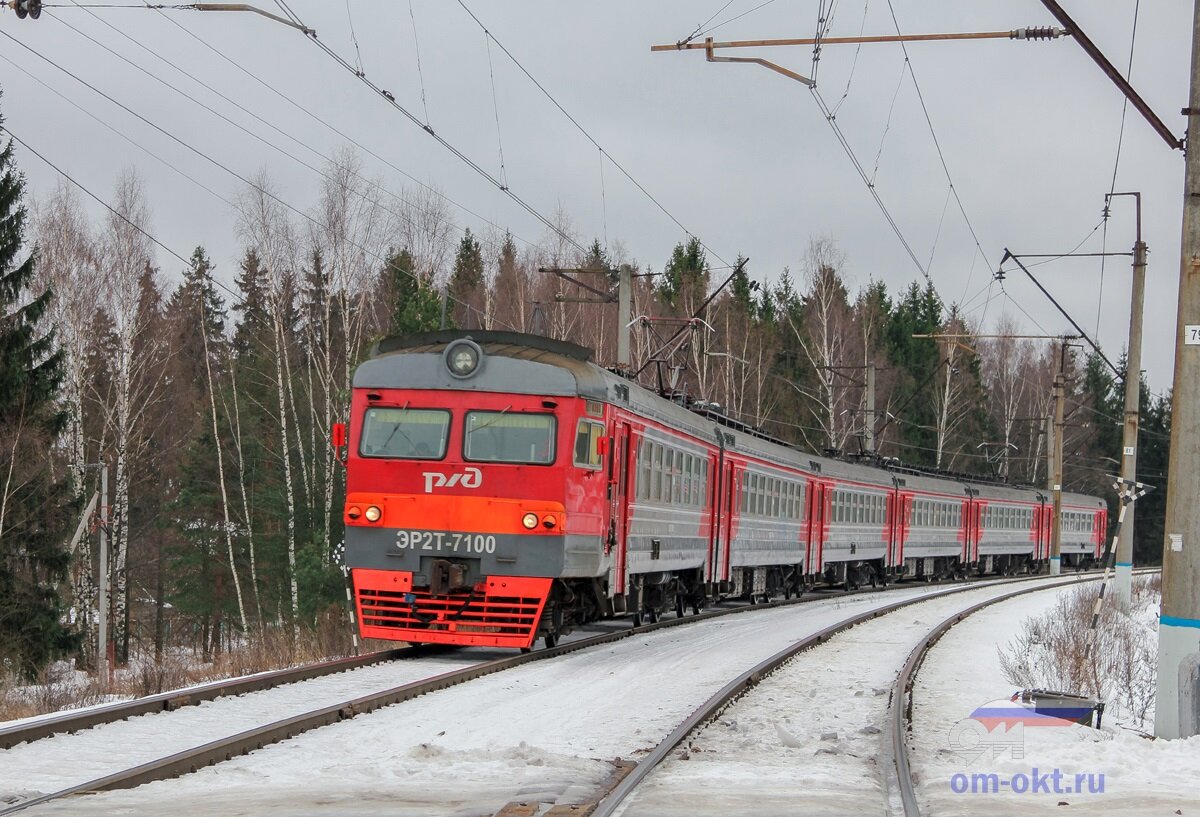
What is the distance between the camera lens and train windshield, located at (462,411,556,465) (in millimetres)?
13617

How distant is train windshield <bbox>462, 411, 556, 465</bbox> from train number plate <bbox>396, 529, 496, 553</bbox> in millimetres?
734

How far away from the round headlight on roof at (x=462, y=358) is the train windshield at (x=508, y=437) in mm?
394

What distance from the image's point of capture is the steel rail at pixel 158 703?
835cm

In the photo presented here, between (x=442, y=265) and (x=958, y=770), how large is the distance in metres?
40.7

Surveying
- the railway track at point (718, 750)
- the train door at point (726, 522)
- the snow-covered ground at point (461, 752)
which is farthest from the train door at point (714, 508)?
the snow-covered ground at point (461, 752)

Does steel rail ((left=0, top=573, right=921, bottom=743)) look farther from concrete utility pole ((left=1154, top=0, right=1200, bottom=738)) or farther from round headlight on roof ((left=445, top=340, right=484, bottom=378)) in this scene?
concrete utility pole ((left=1154, top=0, right=1200, bottom=738))

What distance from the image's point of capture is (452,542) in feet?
44.0

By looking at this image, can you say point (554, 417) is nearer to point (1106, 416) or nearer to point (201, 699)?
point (201, 699)

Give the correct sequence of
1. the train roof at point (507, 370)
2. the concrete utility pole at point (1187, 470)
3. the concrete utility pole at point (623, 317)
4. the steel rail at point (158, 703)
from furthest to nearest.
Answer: the concrete utility pole at point (623, 317) < the train roof at point (507, 370) < the concrete utility pole at point (1187, 470) < the steel rail at point (158, 703)

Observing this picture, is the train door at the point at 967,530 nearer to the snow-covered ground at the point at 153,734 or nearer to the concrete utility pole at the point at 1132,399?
the concrete utility pole at the point at 1132,399

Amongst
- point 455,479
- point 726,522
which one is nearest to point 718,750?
point 455,479

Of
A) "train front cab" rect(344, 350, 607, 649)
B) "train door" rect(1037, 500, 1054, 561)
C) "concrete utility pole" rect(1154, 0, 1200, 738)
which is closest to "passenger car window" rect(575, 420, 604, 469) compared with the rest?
"train front cab" rect(344, 350, 607, 649)

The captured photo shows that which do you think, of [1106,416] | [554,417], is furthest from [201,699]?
[1106,416]

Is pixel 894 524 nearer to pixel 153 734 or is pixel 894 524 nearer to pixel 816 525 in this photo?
pixel 816 525
